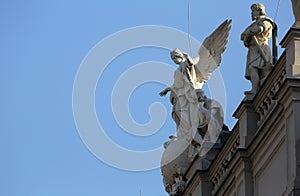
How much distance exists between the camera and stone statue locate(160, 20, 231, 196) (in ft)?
120

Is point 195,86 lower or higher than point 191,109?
higher

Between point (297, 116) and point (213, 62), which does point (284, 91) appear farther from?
point (213, 62)

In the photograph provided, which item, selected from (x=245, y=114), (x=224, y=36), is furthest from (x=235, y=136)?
(x=224, y=36)

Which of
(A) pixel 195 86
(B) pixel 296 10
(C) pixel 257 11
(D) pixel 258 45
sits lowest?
(B) pixel 296 10

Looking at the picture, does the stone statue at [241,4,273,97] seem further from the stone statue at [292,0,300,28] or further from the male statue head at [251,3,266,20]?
the stone statue at [292,0,300,28]

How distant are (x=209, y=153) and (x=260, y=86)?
3.54 metres

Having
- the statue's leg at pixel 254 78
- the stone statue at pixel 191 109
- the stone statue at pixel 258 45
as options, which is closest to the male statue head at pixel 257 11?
the stone statue at pixel 258 45

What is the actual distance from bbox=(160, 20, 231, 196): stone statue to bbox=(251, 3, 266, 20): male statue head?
3.17 meters

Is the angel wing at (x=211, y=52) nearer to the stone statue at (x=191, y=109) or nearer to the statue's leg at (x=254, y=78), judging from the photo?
the stone statue at (x=191, y=109)

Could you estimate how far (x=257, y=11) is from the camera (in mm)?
34062

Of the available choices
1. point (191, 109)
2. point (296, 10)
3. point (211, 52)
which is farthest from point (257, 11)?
point (211, 52)

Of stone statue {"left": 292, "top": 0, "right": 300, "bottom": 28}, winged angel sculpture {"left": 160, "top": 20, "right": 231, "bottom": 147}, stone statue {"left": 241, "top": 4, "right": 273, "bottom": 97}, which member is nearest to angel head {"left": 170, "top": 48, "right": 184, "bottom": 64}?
winged angel sculpture {"left": 160, "top": 20, "right": 231, "bottom": 147}

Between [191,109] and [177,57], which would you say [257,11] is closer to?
[191,109]

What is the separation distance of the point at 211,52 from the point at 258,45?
540 cm
